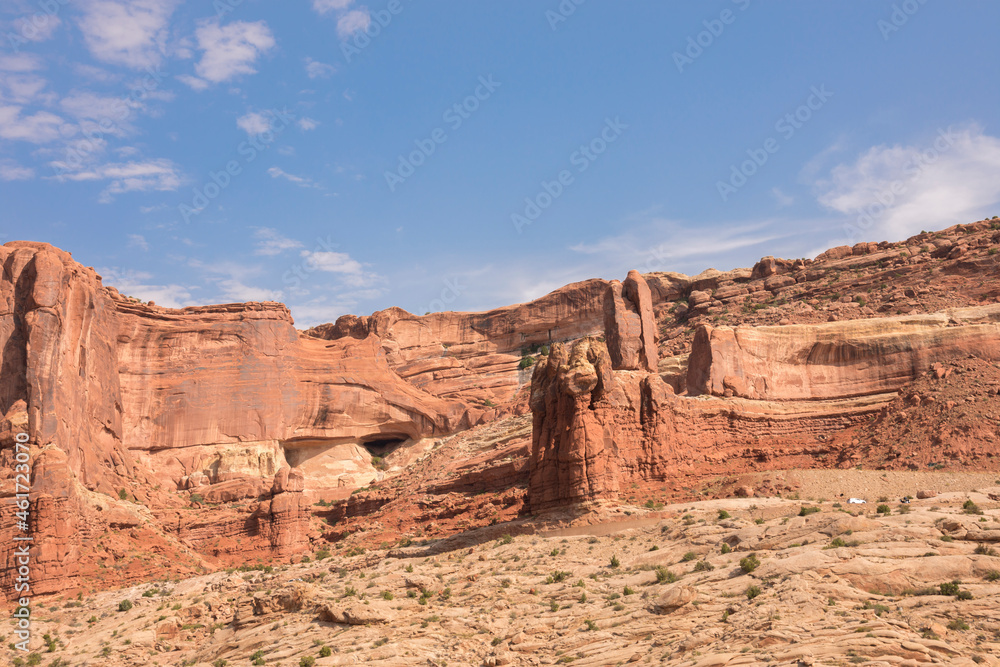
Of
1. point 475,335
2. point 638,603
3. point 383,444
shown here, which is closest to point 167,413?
point 383,444

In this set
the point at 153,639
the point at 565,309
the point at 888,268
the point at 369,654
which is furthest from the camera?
the point at 565,309

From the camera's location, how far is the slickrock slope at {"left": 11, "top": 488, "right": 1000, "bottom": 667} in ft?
58.7

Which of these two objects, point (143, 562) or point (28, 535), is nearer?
point (28, 535)

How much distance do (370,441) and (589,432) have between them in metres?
34.3

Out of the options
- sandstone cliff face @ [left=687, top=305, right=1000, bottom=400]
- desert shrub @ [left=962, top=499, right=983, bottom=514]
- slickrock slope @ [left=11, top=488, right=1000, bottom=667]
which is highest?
sandstone cliff face @ [left=687, top=305, right=1000, bottom=400]

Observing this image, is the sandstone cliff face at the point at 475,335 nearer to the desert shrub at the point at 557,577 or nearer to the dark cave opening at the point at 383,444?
the dark cave opening at the point at 383,444

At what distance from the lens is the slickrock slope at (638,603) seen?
1791 centimetres

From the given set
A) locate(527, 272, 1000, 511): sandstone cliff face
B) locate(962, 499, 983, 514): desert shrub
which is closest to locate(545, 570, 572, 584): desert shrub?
locate(527, 272, 1000, 511): sandstone cliff face

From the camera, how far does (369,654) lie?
885 inches

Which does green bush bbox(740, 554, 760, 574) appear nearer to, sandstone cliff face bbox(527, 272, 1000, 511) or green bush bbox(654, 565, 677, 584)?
green bush bbox(654, 565, 677, 584)

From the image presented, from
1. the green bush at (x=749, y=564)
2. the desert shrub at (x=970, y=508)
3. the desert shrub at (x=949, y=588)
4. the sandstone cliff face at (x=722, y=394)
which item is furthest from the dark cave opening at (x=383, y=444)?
the desert shrub at (x=949, y=588)

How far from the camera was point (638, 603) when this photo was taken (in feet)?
75.7

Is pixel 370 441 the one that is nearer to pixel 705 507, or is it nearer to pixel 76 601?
pixel 76 601

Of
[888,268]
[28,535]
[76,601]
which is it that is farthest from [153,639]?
[888,268]
